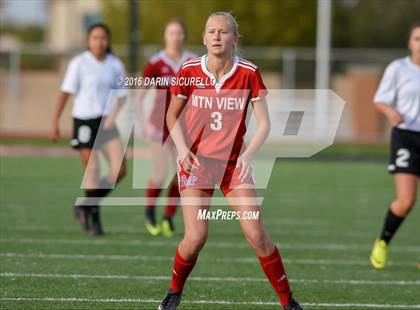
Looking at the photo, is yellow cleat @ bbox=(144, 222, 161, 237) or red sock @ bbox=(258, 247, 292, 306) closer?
red sock @ bbox=(258, 247, 292, 306)

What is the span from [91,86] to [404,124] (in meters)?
3.40

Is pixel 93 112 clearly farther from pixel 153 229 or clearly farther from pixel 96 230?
pixel 153 229

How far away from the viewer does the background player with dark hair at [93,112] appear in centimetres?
1009

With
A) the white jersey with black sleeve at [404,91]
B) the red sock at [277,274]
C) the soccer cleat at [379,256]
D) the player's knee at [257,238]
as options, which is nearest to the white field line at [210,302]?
the red sock at [277,274]

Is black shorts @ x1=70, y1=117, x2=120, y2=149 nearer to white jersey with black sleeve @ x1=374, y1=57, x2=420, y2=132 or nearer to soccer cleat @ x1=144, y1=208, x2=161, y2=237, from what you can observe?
soccer cleat @ x1=144, y1=208, x2=161, y2=237

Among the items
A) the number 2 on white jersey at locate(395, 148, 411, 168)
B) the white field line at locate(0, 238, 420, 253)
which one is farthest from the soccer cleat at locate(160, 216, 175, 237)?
the number 2 on white jersey at locate(395, 148, 411, 168)

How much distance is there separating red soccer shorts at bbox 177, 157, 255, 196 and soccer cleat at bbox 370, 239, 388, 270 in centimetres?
276

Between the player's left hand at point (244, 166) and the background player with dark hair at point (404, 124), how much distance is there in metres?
2.61

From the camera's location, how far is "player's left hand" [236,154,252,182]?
598cm

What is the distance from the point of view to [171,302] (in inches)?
242

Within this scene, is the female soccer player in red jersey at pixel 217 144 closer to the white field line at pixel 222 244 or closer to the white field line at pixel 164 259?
the white field line at pixel 164 259

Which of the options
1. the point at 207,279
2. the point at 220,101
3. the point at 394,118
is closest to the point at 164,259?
the point at 207,279

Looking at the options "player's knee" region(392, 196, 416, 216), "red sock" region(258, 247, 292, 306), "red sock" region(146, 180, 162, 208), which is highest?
"red sock" region(258, 247, 292, 306)

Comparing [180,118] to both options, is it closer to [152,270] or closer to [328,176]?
[152,270]
